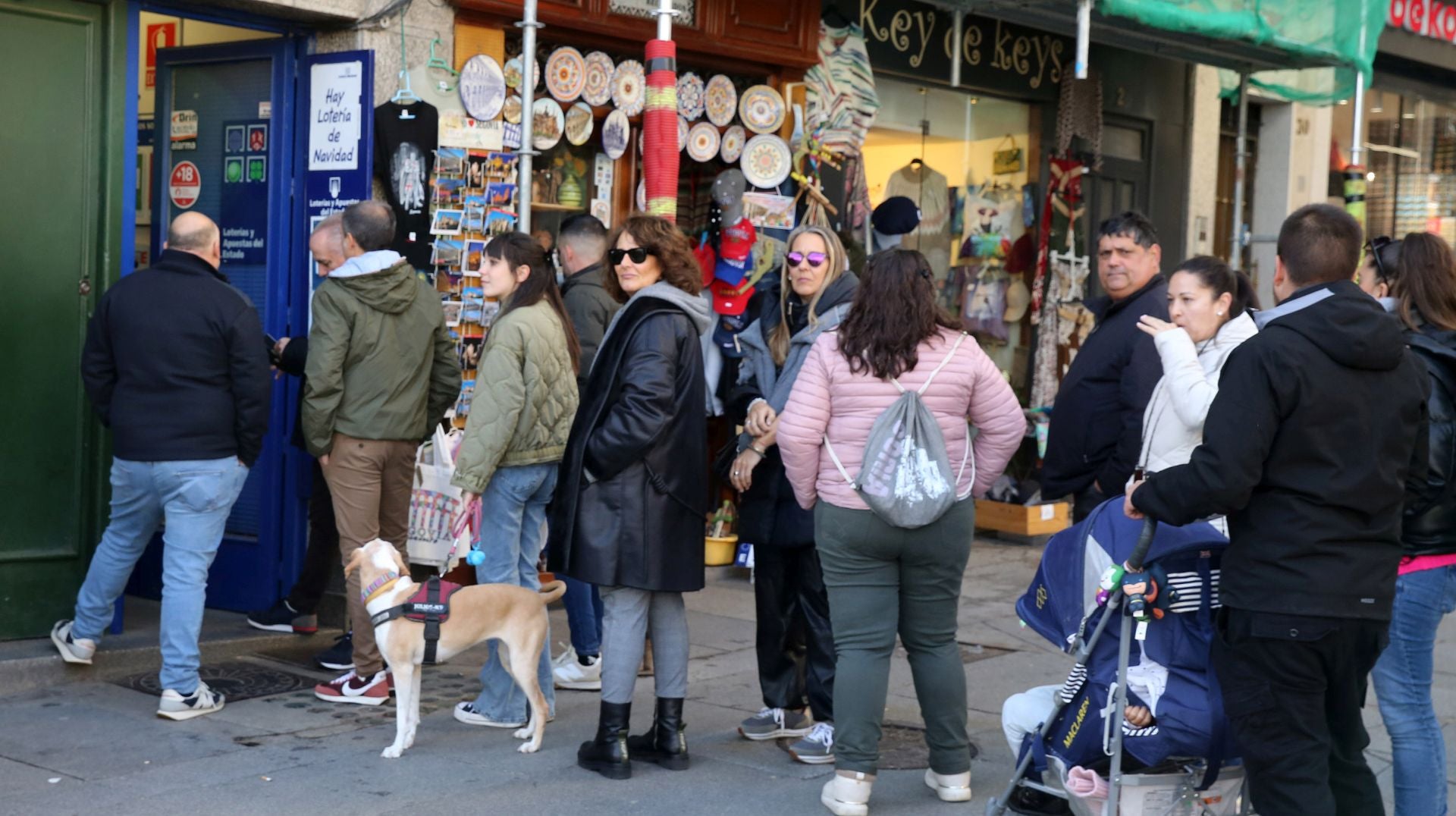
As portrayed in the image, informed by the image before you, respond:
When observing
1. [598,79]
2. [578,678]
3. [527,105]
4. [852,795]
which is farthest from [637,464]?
[598,79]

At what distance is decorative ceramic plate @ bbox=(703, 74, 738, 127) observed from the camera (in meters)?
9.10

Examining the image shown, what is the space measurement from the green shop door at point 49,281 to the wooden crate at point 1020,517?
6.43 m

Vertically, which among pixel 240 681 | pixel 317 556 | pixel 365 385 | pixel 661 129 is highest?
pixel 661 129

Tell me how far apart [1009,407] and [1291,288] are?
1.16 m

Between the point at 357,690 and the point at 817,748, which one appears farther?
the point at 357,690

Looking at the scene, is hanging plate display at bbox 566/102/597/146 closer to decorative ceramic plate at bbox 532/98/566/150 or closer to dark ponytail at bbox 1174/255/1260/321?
decorative ceramic plate at bbox 532/98/566/150

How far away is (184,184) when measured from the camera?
7875 mm

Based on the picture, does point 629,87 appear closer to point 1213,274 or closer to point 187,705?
point 187,705

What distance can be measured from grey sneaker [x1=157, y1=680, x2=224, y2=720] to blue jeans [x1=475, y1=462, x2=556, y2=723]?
3.47 feet

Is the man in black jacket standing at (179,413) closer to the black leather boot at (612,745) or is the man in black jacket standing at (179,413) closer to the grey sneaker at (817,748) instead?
the black leather boot at (612,745)

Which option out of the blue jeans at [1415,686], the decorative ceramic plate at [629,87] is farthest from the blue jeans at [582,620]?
the blue jeans at [1415,686]

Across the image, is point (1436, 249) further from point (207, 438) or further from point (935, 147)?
point (935, 147)

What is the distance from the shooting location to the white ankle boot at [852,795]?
5.08m

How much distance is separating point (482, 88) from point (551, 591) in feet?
9.79
